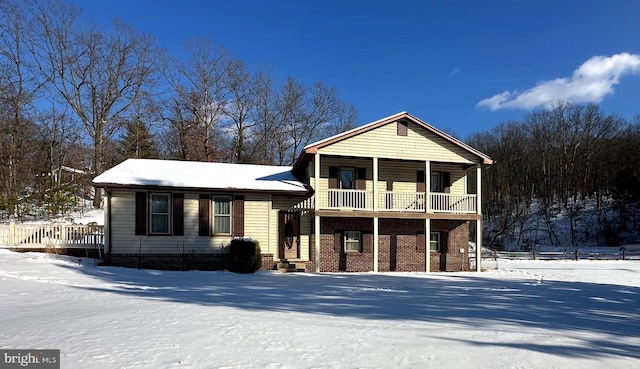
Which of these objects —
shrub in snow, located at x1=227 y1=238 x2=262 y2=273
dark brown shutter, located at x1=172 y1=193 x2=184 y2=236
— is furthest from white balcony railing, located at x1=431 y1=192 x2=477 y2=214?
dark brown shutter, located at x1=172 y1=193 x2=184 y2=236

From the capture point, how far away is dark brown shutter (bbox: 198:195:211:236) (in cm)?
1770

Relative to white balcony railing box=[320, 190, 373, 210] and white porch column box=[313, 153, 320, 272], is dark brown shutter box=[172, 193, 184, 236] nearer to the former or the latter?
white porch column box=[313, 153, 320, 272]

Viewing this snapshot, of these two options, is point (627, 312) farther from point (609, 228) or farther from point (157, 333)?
point (609, 228)

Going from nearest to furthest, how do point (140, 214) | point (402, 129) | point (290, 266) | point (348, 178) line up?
1. point (140, 214)
2. point (290, 266)
3. point (402, 129)
4. point (348, 178)

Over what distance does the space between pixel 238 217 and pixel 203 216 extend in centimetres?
145

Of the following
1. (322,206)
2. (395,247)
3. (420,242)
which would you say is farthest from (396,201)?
(322,206)

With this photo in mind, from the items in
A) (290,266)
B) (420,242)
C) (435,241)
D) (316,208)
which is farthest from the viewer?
(435,241)

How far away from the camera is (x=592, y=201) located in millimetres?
50938

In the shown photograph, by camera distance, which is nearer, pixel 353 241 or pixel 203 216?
pixel 203 216

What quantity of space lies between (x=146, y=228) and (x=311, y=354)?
1320cm

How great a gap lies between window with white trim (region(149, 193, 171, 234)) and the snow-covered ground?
3.33 meters

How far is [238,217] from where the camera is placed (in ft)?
59.5

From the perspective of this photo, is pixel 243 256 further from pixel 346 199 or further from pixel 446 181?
pixel 446 181

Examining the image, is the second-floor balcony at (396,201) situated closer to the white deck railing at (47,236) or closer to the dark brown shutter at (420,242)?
the dark brown shutter at (420,242)
